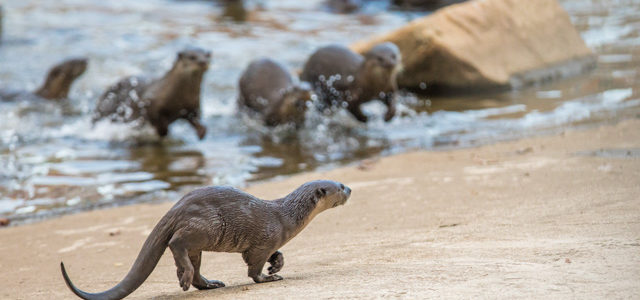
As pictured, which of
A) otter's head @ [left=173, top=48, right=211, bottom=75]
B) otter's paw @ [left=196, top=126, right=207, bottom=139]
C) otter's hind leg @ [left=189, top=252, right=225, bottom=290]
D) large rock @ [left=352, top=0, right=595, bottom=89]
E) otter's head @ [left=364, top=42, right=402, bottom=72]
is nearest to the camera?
otter's hind leg @ [left=189, top=252, right=225, bottom=290]

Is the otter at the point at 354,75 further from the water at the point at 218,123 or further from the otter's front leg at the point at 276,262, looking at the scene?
the otter's front leg at the point at 276,262

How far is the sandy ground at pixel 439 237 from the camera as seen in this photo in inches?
102

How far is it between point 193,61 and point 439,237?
3923mm

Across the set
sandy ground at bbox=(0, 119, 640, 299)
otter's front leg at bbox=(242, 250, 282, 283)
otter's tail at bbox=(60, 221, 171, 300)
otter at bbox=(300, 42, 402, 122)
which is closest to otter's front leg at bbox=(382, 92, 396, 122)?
otter at bbox=(300, 42, 402, 122)

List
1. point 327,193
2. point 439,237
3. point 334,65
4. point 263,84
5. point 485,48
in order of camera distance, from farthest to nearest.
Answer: point 485,48 < point 334,65 < point 263,84 < point 439,237 < point 327,193

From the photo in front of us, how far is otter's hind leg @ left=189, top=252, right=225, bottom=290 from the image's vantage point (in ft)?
9.78

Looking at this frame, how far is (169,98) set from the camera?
7.11m

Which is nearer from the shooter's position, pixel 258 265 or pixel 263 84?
pixel 258 265

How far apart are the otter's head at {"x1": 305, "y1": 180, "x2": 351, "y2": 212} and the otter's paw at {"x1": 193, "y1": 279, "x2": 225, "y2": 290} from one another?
0.47m

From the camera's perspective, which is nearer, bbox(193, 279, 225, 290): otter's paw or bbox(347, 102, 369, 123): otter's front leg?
bbox(193, 279, 225, 290): otter's paw

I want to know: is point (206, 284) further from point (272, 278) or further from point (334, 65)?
point (334, 65)

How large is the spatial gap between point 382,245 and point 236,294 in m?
0.86

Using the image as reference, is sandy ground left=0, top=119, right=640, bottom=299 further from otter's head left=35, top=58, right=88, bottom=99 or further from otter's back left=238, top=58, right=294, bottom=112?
otter's head left=35, top=58, right=88, bottom=99

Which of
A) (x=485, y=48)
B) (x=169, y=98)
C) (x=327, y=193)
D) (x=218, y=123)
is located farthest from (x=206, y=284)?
(x=485, y=48)
